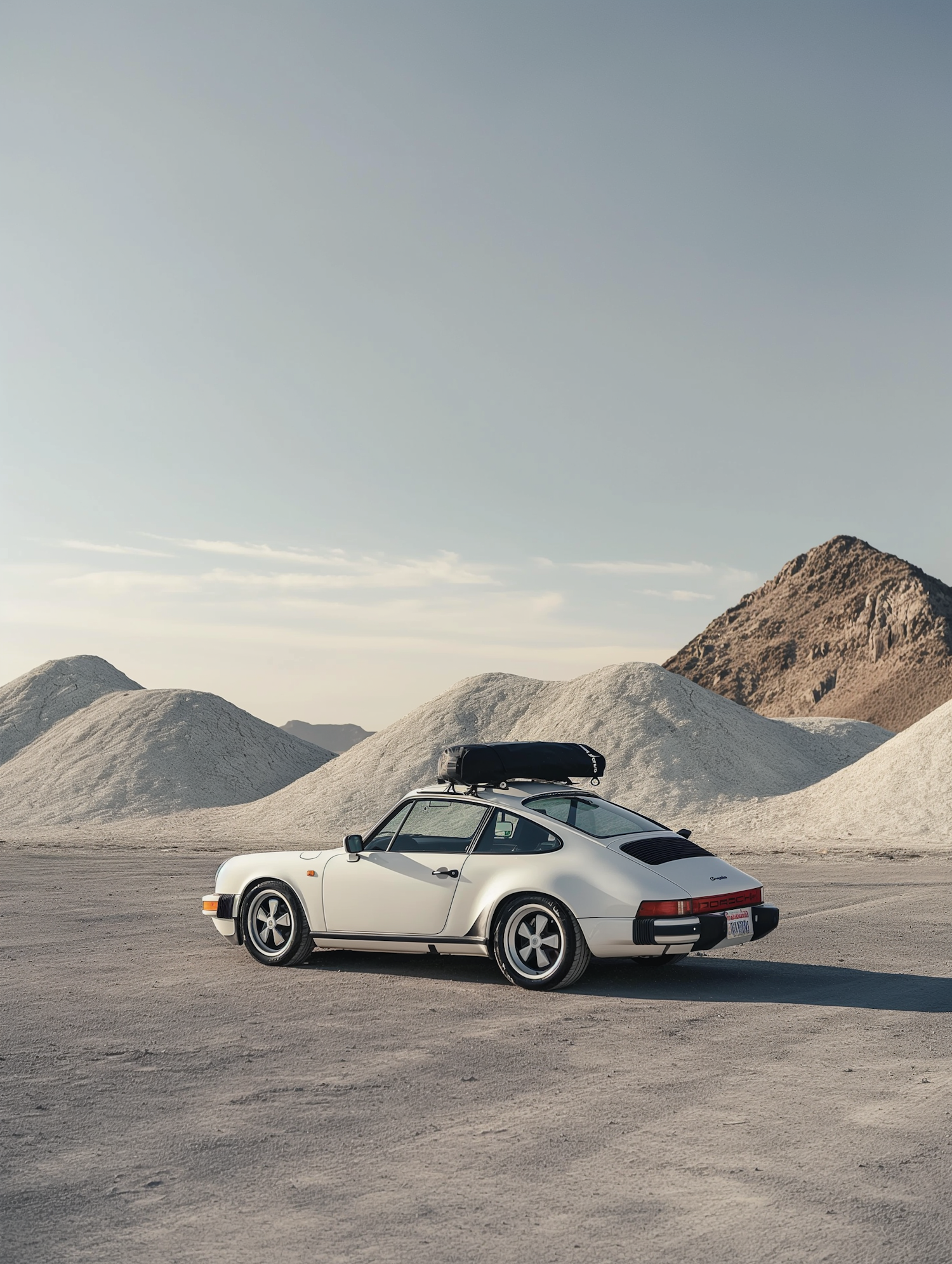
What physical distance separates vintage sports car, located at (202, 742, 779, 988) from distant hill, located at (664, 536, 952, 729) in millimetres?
86773

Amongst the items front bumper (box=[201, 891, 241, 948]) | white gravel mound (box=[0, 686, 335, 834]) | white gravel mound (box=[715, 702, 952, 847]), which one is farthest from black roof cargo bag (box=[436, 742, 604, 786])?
white gravel mound (box=[0, 686, 335, 834])

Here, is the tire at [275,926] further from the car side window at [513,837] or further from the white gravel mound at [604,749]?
the white gravel mound at [604,749]

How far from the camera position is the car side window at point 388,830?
9.76m

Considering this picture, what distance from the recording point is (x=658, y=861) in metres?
8.91

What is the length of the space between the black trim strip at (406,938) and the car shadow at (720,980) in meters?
0.35

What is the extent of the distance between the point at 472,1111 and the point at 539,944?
316 cm

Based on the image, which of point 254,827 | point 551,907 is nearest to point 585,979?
point 551,907

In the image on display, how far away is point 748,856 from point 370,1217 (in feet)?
73.5

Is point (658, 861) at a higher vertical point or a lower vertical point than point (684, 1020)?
higher

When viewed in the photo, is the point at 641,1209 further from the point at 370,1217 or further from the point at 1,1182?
the point at 1,1182

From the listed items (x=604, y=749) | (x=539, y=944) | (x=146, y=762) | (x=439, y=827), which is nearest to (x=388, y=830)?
(x=439, y=827)

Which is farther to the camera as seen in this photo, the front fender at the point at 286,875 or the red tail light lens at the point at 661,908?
the front fender at the point at 286,875

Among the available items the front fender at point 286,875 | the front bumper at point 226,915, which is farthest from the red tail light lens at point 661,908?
the front bumper at point 226,915

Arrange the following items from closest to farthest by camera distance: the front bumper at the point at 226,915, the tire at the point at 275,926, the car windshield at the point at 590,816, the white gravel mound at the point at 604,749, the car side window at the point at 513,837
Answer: the car side window at the point at 513,837
the car windshield at the point at 590,816
the tire at the point at 275,926
the front bumper at the point at 226,915
the white gravel mound at the point at 604,749
